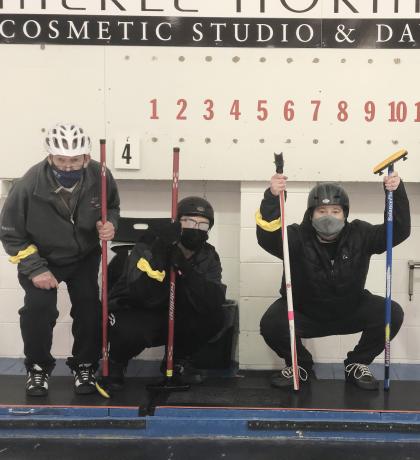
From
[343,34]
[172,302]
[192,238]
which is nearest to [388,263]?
[192,238]

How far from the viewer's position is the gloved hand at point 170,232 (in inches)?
130

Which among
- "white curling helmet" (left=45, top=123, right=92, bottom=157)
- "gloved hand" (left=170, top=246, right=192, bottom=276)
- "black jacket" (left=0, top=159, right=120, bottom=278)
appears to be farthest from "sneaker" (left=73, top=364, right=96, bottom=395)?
"white curling helmet" (left=45, top=123, right=92, bottom=157)

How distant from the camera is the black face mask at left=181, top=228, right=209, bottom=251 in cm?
350

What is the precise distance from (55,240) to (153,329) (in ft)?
2.34

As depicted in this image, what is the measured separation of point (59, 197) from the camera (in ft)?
10.8

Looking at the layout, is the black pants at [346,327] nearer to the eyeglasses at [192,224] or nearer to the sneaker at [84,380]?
the eyeglasses at [192,224]

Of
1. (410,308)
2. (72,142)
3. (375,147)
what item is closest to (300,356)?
(410,308)

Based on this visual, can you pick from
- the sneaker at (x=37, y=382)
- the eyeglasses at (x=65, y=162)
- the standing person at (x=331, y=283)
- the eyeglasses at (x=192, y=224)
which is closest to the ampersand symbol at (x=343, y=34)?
the standing person at (x=331, y=283)

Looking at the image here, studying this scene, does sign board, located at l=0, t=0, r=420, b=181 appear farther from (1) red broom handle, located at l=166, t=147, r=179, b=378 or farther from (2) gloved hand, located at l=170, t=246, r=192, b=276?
(2) gloved hand, located at l=170, t=246, r=192, b=276

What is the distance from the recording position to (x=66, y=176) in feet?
10.8

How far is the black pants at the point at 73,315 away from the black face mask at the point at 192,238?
484mm

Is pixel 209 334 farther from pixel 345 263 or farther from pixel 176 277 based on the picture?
pixel 345 263

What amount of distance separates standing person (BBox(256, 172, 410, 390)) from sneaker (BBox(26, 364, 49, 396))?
46.6 inches

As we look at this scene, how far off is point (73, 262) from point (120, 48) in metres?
1.40
